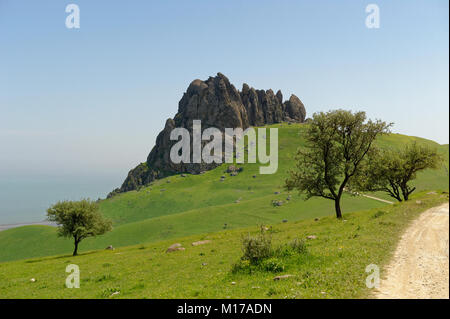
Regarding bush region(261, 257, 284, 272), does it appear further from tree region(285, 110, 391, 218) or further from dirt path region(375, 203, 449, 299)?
tree region(285, 110, 391, 218)

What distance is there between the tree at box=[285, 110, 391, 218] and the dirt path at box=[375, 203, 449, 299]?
23.0 m

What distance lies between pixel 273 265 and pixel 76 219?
2557 inches

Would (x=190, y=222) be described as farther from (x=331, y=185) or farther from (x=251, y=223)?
(x=331, y=185)

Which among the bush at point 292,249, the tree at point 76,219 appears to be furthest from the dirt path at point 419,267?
the tree at point 76,219

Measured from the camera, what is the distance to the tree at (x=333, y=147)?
1705 inches

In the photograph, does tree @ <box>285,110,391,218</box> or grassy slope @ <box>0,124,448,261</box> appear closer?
tree @ <box>285,110,391,218</box>

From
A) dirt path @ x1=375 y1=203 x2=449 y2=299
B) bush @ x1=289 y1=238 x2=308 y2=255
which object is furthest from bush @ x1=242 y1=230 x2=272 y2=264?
dirt path @ x1=375 y1=203 x2=449 y2=299

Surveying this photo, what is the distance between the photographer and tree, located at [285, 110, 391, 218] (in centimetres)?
4331

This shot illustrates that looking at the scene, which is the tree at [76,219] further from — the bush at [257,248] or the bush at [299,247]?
the bush at [299,247]

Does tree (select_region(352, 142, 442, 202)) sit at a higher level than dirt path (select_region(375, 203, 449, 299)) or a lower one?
higher

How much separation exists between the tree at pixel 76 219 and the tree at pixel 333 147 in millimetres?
50287
